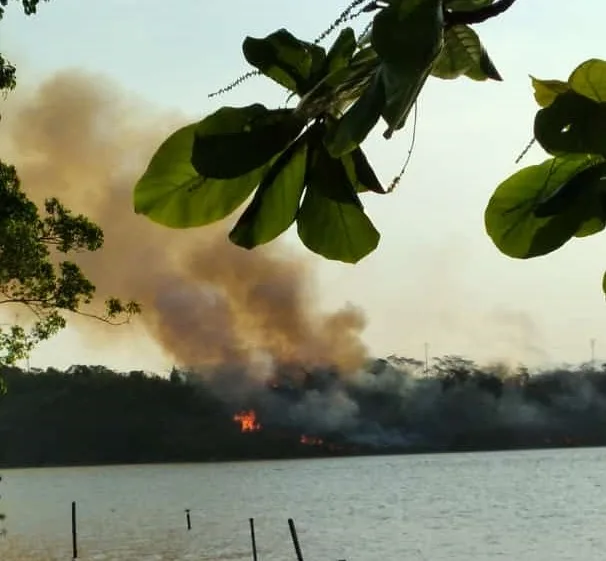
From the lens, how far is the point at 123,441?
633 feet

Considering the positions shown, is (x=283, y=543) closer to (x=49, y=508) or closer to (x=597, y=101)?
(x=49, y=508)

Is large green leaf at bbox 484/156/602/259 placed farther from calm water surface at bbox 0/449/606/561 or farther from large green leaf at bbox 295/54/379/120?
calm water surface at bbox 0/449/606/561

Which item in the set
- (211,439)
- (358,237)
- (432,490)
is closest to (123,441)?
(211,439)

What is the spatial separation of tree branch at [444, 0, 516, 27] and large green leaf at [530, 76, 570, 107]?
50mm

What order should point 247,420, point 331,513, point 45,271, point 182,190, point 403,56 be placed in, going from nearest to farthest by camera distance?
point 403,56
point 182,190
point 45,271
point 331,513
point 247,420

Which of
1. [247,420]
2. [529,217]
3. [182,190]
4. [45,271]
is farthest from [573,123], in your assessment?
[247,420]

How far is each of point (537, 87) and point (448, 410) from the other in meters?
191

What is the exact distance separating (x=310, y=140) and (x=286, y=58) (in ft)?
0.20

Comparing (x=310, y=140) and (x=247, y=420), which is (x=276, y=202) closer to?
(x=310, y=140)

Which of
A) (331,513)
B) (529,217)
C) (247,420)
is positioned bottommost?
(529,217)

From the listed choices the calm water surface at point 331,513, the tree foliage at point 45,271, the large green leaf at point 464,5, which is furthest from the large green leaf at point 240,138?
the calm water surface at point 331,513

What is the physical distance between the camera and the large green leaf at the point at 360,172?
725 millimetres

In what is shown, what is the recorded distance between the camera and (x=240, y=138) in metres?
0.67

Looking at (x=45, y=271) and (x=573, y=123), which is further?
(x=45, y=271)
